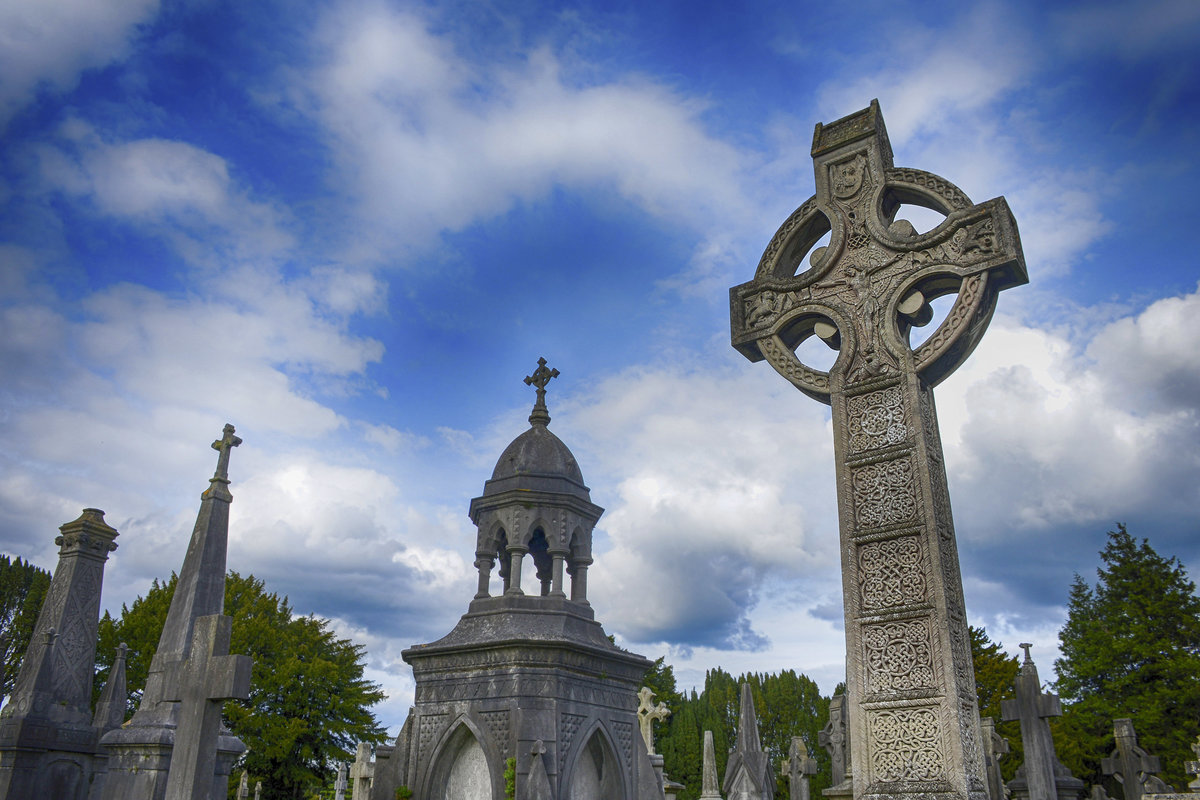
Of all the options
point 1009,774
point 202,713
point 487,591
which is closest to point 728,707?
point 1009,774

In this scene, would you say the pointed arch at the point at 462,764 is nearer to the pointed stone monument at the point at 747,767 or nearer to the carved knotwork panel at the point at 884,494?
the pointed stone monument at the point at 747,767

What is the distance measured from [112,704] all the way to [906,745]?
12427mm

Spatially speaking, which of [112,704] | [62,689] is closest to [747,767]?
[112,704]

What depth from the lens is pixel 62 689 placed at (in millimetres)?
12625

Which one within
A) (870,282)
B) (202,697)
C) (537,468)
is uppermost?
(537,468)

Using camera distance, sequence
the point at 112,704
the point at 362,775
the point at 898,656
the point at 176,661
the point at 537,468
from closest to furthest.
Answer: the point at 898,656 → the point at 176,661 → the point at 112,704 → the point at 537,468 → the point at 362,775

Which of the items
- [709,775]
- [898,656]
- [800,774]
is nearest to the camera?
[898,656]

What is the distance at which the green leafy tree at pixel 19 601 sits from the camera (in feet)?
97.5

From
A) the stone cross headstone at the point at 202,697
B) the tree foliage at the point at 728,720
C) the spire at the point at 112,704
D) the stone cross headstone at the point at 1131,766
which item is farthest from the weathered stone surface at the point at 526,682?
the tree foliage at the point at 728,720

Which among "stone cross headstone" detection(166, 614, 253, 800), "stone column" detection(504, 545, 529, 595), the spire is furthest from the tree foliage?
"stone cross headstone" detection(166, 614, 253, 800)

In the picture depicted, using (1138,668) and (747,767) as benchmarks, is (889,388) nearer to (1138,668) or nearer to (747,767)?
(747,767)

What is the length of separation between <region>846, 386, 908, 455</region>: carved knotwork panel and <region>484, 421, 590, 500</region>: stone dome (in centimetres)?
944

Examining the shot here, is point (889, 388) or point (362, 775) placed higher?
point (889, 388)

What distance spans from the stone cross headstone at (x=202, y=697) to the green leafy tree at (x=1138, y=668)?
30847 millimetres
